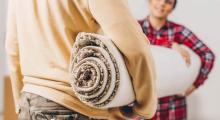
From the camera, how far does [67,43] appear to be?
0.82 metres

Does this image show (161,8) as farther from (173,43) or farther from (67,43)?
(67,43)

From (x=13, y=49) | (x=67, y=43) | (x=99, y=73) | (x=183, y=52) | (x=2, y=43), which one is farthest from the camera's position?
(x=2, y=43)

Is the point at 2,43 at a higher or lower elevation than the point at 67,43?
lower

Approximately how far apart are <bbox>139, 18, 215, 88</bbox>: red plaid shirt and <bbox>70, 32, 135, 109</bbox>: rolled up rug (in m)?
0.88

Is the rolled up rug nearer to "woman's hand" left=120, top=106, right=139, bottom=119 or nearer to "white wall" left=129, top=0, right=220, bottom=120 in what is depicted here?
"woman's hand" left=120, top=106, right=139, bottom=119

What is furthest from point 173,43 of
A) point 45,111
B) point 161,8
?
point 45,111

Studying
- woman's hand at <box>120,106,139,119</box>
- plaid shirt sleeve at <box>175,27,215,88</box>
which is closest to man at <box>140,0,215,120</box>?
plaid shirt sleeve at <box>175,27,215,88</box>

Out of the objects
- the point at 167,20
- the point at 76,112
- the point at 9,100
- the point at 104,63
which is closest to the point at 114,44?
the point at 104,63

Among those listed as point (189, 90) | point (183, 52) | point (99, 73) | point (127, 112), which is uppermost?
point (99, 73)

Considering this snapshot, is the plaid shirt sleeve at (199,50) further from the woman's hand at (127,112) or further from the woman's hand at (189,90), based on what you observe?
the woman's hand at (127,112)

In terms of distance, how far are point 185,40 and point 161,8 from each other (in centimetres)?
18

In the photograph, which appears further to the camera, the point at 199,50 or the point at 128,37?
the point at 199,50

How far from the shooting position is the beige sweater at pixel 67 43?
0.74 meters

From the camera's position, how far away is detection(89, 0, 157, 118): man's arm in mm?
735
